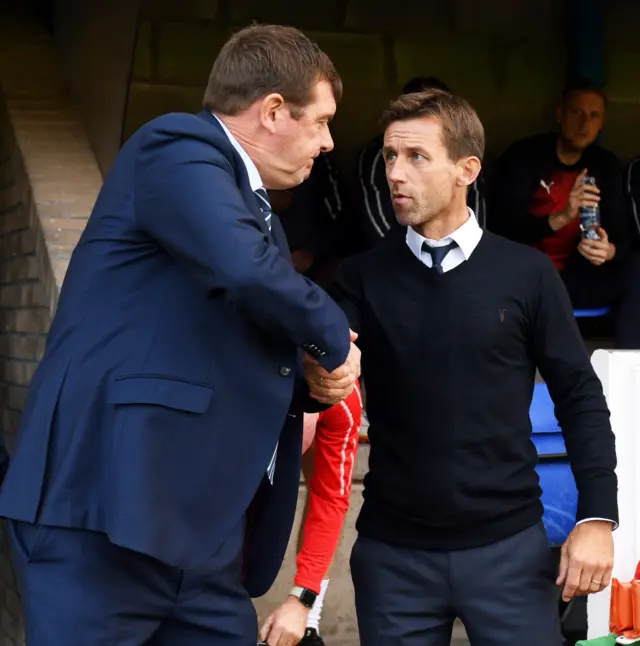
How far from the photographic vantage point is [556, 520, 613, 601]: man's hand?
240 centimetres

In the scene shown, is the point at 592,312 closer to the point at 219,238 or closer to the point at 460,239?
the point at 460,239

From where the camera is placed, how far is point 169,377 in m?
1.95

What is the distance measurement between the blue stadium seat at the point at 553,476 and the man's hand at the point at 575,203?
4.75ft

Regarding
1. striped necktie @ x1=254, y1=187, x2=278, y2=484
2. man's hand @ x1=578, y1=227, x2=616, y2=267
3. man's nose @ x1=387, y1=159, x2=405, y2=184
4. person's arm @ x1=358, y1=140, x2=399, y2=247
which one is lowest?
man's hand @ x1=578, y1=227, x2=616, y2=267

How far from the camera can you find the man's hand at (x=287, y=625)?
244 centimetres

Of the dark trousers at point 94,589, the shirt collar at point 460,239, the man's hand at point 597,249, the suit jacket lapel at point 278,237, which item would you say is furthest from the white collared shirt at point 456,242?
the man's hand at point 597,249

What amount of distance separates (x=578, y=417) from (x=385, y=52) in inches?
164

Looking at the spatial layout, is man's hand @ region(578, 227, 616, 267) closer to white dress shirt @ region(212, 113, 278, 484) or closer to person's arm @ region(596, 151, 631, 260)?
person's arm @ region(596, 151, 631, 260)

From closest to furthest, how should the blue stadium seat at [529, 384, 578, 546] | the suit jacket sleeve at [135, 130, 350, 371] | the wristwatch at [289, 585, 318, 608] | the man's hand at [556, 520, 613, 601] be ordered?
1. the suit jacket sleeve at [135, 130, 350, 371]
2. the man's hand at [556, 520, 613, 601]
3. the wristwatch at [289, 585, 318, 608]
4. the blue stadium seat at [529, 384, 578, 546]

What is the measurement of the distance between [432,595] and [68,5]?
3.95 meters

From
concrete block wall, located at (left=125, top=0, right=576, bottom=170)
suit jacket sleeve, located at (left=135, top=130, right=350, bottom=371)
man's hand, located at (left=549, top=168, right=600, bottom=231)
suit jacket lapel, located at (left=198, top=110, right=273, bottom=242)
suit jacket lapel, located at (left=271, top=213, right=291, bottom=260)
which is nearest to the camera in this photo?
suit jacket sleeve, located at (left=135, top=130, right=350, bottom=371)

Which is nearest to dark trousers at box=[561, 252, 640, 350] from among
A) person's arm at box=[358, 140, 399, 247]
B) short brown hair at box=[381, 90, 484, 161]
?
person's arm at box=[358, 140, 399, 247]

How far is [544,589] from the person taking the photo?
8.20ft

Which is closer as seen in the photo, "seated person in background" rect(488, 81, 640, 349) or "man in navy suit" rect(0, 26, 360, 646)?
"man in navy suit" rect(0, 26, 360, 646)
